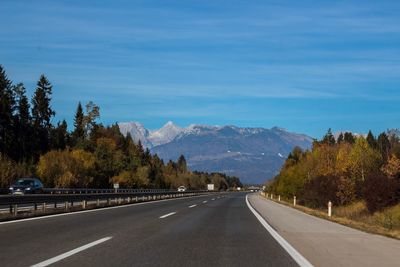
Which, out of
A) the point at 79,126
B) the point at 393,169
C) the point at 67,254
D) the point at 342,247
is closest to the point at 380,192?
the point at 393,169

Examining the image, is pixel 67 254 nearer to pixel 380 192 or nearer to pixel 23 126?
pixel 380 192

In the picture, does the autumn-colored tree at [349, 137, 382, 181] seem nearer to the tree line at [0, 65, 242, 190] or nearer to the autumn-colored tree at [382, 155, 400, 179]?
the autumn-colored tree at [382, 155, 400, 179]

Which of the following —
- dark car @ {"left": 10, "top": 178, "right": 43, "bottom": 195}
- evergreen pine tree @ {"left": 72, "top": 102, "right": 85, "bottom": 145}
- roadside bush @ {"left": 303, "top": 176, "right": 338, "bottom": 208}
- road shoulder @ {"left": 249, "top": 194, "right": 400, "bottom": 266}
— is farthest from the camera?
evergreen pine tree @ {"left": 72, "top": 102, "right": 85, "bottom": 145}

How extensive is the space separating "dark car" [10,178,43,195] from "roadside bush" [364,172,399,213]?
2413 centimetres

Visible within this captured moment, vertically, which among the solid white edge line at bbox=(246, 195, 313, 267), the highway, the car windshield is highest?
the car windshield

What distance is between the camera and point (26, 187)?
41.2 m

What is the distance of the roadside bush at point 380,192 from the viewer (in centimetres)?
3734

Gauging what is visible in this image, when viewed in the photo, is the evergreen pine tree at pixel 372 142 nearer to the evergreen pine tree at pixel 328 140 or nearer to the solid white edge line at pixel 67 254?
the evergreen pine tree at pixel 328 140

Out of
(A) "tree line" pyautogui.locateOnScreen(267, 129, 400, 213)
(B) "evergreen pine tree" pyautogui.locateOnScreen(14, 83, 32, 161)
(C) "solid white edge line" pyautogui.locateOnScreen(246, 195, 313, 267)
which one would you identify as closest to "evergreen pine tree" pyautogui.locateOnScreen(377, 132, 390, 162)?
(A) "tree line" pyautogui.locateOnScreen(267, 129, 400, 213)

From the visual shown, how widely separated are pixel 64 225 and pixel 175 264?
9.50 meters

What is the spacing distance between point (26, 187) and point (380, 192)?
25123 millimetres

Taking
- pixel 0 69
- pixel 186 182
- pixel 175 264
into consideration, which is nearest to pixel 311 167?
pixel 0 69

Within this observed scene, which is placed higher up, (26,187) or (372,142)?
(372,142)

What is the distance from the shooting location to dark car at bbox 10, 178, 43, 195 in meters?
40.5
